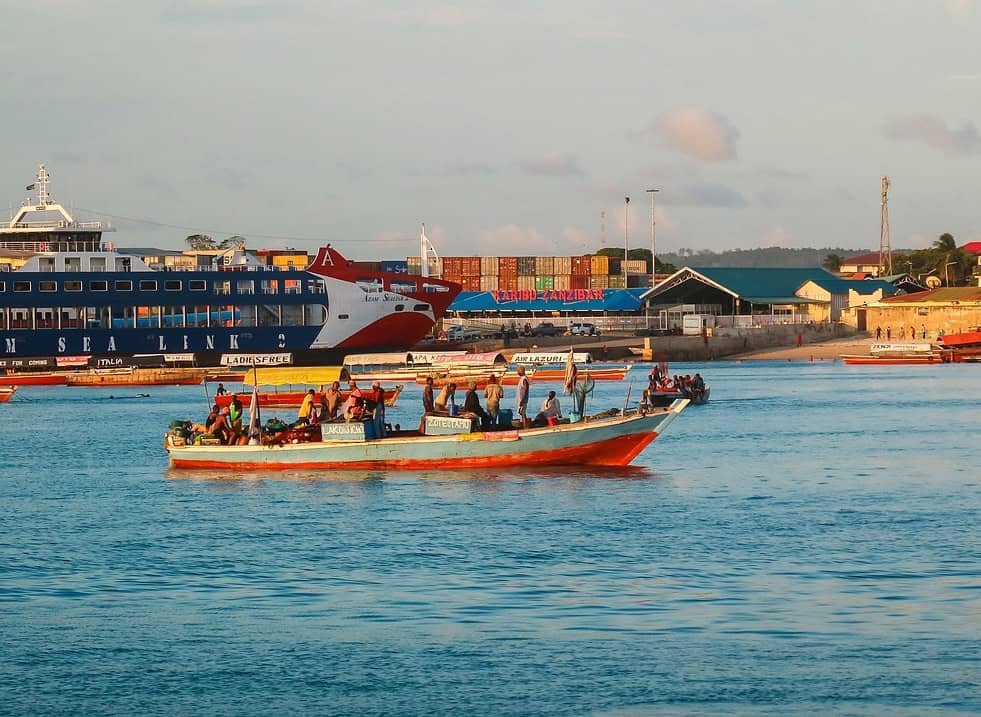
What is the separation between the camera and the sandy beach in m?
152

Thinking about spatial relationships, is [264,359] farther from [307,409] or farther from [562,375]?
[307,409]

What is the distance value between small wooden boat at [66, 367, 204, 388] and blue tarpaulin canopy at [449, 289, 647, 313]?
6103 centimetres

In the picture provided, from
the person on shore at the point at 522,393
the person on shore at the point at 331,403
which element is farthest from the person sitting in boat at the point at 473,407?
the person on shore at the point at 331,403

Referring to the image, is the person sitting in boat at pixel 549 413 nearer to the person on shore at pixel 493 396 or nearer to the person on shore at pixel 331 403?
the person on shore at pixel 493 396

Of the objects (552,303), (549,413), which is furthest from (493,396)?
(552,303)

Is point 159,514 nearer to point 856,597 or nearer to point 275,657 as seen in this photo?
point 275,657

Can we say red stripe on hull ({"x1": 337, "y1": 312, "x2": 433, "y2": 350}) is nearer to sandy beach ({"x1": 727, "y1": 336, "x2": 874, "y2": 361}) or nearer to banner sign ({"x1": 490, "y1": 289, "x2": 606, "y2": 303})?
sandy beach ({"x1": 727, "y1": 336, "x2": 874, "y2": 361})

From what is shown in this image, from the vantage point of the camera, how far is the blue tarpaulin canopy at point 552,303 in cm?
17512

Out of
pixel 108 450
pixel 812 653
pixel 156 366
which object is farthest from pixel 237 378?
pixel 812 653

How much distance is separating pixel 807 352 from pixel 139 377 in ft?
231

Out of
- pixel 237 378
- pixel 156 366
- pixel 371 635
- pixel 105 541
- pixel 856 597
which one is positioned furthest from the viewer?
pixel 156 366

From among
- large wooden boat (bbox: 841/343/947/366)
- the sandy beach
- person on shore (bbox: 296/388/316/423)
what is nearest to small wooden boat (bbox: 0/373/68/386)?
the sandy beach

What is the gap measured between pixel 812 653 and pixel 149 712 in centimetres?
967

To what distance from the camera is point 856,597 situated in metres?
25.6
